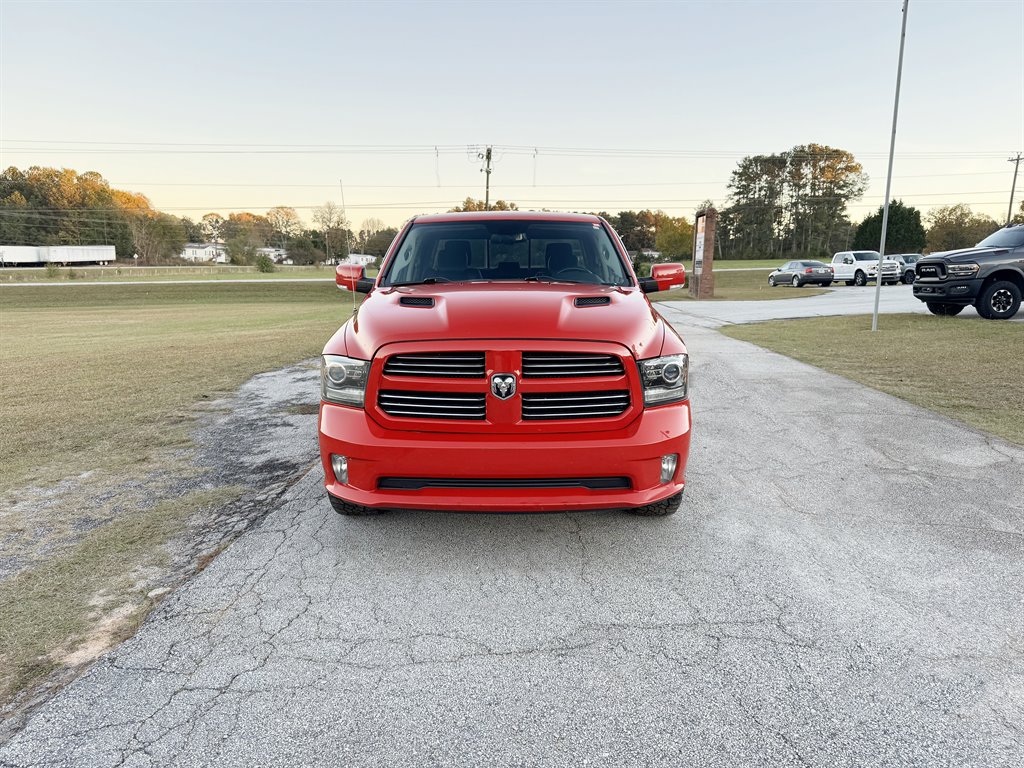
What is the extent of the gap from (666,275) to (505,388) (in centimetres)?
243

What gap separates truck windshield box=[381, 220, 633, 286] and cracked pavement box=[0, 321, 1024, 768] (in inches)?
65.8

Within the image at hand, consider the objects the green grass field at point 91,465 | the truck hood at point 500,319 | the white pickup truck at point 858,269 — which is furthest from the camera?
the white pickup truck at point 858,269

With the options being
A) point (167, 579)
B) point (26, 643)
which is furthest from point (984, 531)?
point (26, 643)

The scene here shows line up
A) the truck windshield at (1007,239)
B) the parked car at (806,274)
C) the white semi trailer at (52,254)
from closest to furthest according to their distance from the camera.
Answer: the truck windshield at (1007,239) → the parked car at (806,274) → the white semi trailer at (52,254)

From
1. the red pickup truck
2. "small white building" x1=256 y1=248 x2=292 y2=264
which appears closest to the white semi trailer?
"small white building" x1=256 y1=248 x2=292 y2=264

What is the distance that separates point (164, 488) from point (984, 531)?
5245mm

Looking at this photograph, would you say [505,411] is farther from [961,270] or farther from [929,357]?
[961,270]

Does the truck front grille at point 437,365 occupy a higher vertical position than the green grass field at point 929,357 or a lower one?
higher

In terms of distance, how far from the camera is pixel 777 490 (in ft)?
13.8

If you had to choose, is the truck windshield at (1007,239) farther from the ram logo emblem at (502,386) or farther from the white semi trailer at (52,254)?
the white semi trailer at (52,254)

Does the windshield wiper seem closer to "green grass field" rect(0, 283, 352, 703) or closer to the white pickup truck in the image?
"green grass field" rect(0, 283, 352, 703)

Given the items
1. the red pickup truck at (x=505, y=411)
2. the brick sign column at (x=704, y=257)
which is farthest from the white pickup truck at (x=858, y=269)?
the red pickup truck at (x=505, y=411)

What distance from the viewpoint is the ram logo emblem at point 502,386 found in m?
2.97

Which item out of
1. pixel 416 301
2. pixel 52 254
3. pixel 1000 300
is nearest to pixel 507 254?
pixel 416 301
